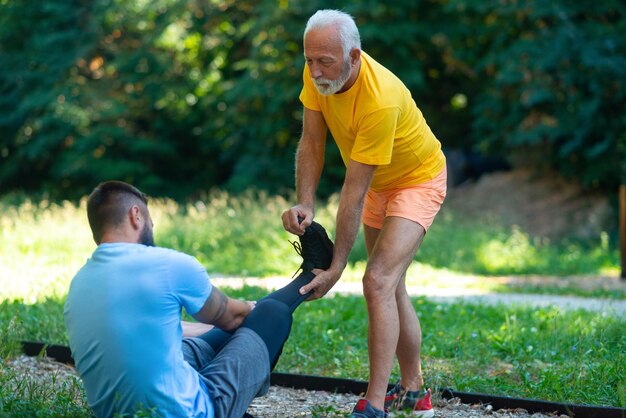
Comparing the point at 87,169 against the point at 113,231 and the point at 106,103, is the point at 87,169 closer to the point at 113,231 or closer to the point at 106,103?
the point at 106,103

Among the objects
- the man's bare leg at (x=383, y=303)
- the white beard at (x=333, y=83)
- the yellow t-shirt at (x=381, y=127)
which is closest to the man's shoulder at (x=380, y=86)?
the yellow t-shirt at (x=381, y=127)

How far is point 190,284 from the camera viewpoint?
3.55m

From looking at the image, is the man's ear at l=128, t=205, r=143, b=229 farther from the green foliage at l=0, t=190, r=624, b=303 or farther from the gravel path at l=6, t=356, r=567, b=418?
the green foliage at l=0, t=190, r=624, b=303

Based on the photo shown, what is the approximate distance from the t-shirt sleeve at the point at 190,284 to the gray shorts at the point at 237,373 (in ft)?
Answer: 1.15

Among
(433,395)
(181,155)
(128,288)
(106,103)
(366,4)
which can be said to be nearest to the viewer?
(128,288)

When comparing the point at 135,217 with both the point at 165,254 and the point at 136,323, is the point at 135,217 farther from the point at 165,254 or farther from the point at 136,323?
the point at 136,323

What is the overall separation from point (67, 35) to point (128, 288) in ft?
69.8

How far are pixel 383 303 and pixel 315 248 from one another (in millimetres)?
Answer: 419

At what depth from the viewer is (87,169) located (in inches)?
922

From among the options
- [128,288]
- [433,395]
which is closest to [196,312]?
[128,288]

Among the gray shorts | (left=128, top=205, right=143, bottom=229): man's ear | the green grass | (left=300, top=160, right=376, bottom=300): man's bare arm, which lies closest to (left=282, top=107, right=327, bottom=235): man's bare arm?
(left=300, top=160, right=376, bottom=300): man's bare arm

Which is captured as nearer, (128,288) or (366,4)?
(128,288)

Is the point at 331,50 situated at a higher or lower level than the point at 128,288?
higher

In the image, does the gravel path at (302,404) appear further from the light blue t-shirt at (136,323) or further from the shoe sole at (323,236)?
the light blue t-shirt at (136,323)
